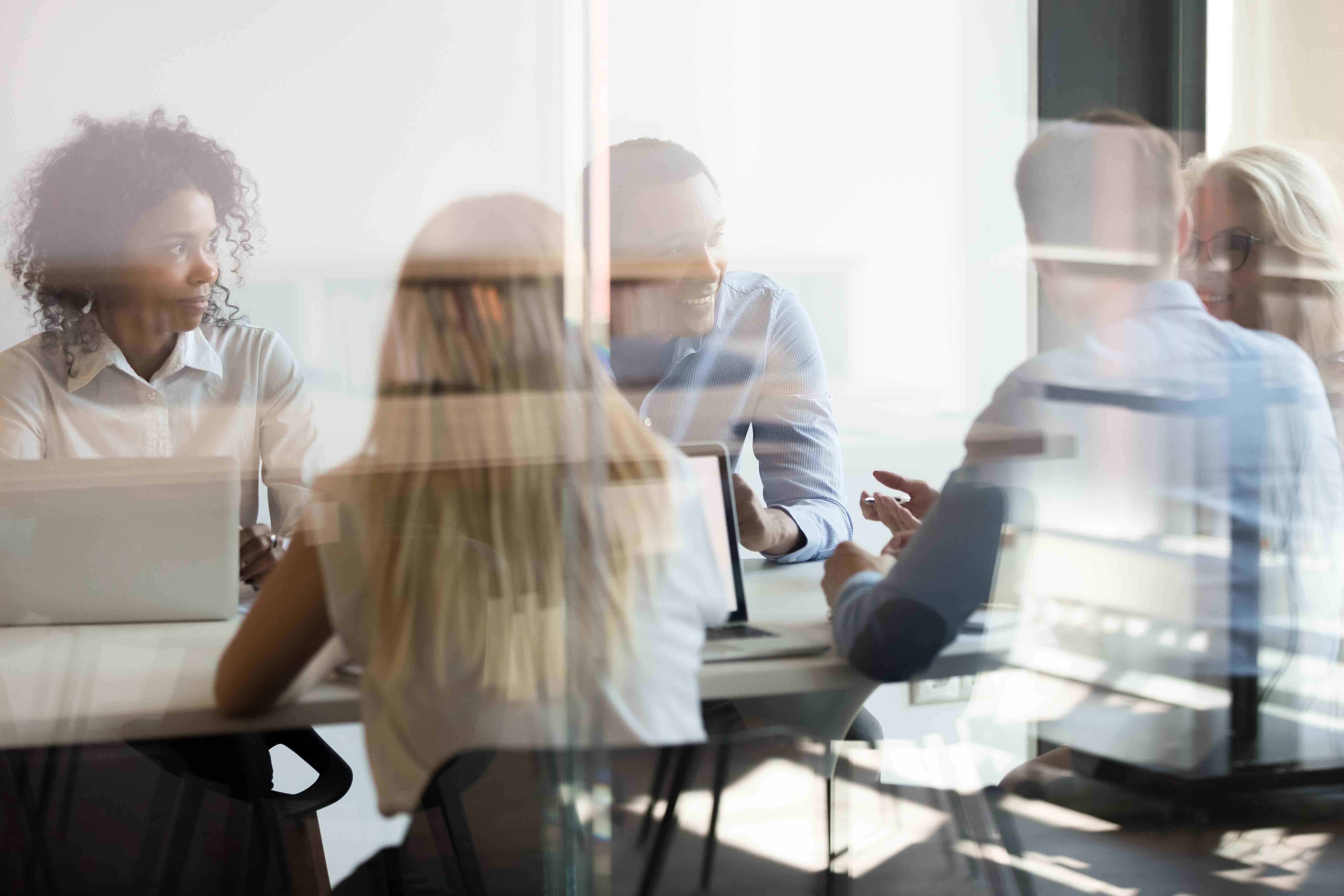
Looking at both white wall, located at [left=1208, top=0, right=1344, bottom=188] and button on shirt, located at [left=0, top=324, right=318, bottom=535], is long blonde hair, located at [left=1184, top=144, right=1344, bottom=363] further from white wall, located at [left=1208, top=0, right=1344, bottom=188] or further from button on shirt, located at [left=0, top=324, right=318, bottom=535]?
button on shirt, located at [left=0, top=324, right=318, bottom=535]

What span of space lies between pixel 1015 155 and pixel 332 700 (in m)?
1.32

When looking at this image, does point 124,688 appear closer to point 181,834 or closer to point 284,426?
point 181,834

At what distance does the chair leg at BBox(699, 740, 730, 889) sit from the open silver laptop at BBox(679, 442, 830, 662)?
8.7 inches

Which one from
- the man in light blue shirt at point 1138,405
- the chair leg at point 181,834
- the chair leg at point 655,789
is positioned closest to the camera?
the chair leg at point 181,834

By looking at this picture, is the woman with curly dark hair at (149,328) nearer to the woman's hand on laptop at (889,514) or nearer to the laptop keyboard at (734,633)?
the laptop keyboard at (734,633)

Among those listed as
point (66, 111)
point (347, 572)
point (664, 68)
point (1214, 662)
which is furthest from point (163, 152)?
point (1214, 662)

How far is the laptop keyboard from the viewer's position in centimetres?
151

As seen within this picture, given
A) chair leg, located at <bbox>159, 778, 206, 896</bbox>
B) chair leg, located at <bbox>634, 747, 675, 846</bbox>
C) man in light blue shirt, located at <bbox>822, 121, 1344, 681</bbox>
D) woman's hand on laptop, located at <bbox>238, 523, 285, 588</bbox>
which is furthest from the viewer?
man in light blue shirt, located at <bbox>822, 121, 1344, 681</bbox>

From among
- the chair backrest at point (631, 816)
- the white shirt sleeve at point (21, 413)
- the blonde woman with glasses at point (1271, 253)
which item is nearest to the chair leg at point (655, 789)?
the chair backrest at point (631, 816)

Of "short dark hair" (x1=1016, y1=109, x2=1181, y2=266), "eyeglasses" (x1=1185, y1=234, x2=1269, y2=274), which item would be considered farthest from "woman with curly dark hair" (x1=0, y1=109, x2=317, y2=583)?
"eyeglasses" (x1=1185, y1=234, x2=1269, y2=274)

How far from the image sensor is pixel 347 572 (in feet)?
4.48

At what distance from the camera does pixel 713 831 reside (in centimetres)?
170

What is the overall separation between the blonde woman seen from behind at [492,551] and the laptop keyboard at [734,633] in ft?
0.05

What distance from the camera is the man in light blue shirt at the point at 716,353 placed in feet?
5.29
